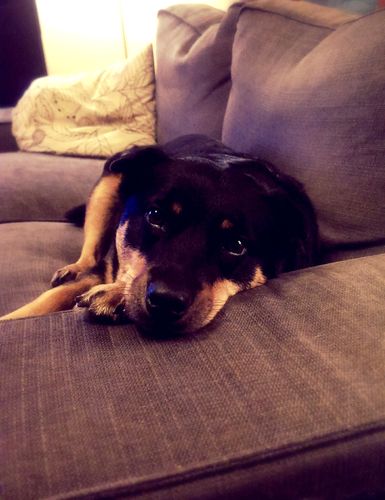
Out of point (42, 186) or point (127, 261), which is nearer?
point (127, 261)

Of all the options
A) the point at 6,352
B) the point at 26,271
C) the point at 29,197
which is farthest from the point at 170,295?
the point at 29,197

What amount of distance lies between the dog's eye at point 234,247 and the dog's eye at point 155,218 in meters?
0.17

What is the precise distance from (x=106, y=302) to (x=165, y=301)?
0.42 ft

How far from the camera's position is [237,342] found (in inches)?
30.9

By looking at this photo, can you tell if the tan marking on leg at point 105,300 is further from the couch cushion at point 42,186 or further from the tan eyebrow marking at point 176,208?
the couch cushion at point 42,186

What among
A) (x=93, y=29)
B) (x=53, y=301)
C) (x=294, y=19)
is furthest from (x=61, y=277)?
(x=93, y=29)

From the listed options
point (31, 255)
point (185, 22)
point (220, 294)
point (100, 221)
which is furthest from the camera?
point (185, 22)

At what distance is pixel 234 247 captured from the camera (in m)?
1.21

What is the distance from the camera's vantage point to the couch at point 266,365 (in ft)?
1.91

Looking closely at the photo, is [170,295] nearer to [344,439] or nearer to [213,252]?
[213,252]

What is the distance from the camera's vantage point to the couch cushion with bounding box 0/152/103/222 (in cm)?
184

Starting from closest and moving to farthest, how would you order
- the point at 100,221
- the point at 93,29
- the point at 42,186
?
the point at 100,221
the point at 42,186
the point at 93,29

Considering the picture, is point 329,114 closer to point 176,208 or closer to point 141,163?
point 176,208

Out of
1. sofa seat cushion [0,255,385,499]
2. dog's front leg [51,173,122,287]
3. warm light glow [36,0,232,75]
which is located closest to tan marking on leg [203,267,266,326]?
sofa seat cushion [0,255,385,499]
